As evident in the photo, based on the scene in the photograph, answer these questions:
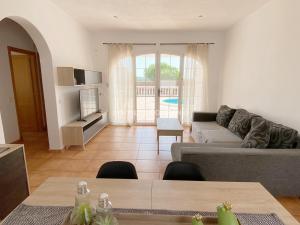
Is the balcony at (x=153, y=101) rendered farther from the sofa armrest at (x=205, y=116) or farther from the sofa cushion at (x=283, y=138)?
the sofa cushion at (x=283, y=138)

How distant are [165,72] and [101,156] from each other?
315 cm

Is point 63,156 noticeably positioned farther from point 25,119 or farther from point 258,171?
point 258,171

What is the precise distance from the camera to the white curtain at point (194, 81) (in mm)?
5379

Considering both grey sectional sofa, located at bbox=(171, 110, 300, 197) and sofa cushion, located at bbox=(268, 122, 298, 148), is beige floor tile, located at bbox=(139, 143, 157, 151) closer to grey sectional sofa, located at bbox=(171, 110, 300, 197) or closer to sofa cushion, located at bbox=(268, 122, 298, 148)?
grey sectional sofa, located at bbox=(171, 110, 300, 197)

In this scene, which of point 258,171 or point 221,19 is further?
point 221,19

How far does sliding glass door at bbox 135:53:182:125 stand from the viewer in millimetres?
5586

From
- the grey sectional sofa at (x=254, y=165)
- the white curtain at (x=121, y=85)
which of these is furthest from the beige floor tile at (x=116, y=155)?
the white curtain at (x=121, y=85)

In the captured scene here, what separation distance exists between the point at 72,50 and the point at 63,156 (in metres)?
2.33

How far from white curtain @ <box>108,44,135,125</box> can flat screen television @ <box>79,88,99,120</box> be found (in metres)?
0.63

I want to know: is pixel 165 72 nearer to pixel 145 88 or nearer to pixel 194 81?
pixel 145 88

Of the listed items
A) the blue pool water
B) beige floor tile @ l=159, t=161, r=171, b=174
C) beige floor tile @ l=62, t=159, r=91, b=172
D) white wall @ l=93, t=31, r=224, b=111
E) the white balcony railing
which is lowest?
beige floor tile @ l=159, t=161, r=171, b=174

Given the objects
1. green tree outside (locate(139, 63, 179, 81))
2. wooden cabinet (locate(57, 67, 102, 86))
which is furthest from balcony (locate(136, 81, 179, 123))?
wooden cabinet (locate(57, 67, 102, 86))

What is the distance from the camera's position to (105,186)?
1.33 metres

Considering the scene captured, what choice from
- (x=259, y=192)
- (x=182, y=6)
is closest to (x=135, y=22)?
(x=182, y=6)
